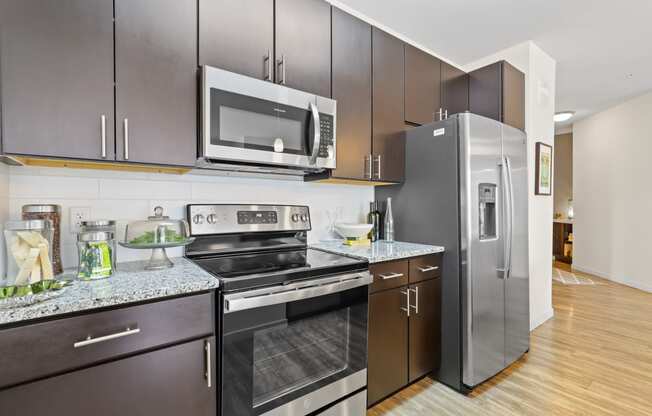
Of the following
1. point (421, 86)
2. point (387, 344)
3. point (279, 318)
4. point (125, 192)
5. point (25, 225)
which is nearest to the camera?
point (25, 225)

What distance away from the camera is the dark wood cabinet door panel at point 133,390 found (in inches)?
35.1

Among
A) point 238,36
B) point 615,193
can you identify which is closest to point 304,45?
point 238,36

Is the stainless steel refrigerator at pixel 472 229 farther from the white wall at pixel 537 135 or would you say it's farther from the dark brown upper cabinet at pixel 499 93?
the white wall at pixel 537 135

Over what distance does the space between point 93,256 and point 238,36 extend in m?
1.22

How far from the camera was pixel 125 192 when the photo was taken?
1.54 meters

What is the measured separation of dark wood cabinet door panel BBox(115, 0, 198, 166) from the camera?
1.26m

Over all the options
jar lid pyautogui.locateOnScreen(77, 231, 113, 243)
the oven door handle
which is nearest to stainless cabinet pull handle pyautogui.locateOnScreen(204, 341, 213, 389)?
the oven door handle

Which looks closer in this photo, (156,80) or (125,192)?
(156,80)

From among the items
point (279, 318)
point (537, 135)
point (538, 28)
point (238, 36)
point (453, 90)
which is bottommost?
point (279, 318)

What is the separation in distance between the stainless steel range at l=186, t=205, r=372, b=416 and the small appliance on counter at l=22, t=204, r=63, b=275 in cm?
53

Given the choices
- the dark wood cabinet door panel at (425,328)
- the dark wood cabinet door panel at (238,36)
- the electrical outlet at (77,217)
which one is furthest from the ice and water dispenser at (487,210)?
the electrical outlet at (77,217)

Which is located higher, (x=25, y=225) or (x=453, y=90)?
(x=453, y=90)

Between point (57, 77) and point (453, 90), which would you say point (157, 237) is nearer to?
point (57, 77)

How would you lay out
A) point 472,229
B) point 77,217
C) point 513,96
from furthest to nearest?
point 513,96 < point 472,229 < point 77,217
